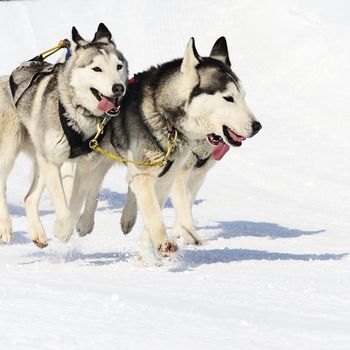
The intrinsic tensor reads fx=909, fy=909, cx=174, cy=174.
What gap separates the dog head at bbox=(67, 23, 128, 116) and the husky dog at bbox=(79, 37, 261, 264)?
197 mm

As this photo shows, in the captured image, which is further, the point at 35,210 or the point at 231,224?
the point at 231,224

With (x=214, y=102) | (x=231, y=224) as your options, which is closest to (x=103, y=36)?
(x=214, y=102)

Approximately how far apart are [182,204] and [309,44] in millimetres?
10275

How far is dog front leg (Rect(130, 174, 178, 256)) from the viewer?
5.16 m

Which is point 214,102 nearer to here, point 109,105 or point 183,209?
point 109,105

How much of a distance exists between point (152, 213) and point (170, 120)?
0.58 metres

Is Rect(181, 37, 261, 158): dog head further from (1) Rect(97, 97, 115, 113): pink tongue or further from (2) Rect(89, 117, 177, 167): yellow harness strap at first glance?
(1) Rect(97, 97, 115, 113): pink tongue

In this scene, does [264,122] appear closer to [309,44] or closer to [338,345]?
[309,44]

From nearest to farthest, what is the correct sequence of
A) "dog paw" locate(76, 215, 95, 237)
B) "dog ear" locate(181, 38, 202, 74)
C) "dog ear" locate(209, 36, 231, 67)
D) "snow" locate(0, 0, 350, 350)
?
"snow" locate(0, 0, 350, 350)
"dog ear" locate(181, 38, 202, 74)
"dog ear" locate(209, 36, 231, 67)
"dog paw" locate(76, 215, 95, 237)

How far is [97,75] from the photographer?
5.37 meters

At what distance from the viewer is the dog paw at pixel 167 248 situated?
5145 millimetres

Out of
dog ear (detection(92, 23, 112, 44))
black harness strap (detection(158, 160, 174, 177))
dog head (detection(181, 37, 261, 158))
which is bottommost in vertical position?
black harness strap (detection(158, 160, 174, 177))

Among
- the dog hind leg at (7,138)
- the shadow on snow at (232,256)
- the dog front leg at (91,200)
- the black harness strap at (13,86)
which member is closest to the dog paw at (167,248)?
the shadow on snow at (232,256)

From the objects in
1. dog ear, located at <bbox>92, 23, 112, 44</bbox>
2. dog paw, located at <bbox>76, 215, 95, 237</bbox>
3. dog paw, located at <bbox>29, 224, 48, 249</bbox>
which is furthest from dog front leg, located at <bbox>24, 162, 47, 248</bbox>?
dog ear, located at <bbox>92, 23, 112, 44</bbox>
